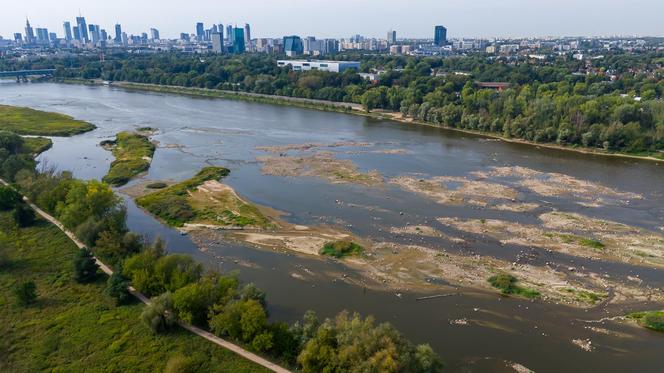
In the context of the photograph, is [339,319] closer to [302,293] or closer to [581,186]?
[302,293]

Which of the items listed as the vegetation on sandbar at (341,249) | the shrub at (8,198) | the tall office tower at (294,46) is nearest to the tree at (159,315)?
the vegetation on sandbar at (341,249)

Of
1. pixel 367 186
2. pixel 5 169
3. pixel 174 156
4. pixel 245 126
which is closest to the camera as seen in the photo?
pixel 5 169

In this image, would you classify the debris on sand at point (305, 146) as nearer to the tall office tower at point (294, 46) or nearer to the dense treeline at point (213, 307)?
the dense treeline at point (213, 307)

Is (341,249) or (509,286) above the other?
(341,249)

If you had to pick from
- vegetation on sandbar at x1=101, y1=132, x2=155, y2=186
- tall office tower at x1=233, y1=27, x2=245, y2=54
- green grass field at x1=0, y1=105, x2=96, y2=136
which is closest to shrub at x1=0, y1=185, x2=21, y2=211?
vegetation on sandbar at x1=101, y1=132, x2=155, y2=186

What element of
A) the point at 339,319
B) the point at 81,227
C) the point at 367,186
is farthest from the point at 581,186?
the point at 81,227

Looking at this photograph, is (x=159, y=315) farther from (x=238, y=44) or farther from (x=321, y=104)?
(x=238, y=44)

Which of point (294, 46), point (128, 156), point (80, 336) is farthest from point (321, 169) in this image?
point (294, 46)
